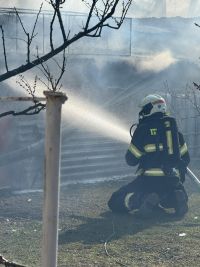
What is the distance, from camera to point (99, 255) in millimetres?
6469

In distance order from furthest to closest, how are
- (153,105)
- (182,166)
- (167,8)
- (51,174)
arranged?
(167,8), (182,166), (153,105), (51,174)

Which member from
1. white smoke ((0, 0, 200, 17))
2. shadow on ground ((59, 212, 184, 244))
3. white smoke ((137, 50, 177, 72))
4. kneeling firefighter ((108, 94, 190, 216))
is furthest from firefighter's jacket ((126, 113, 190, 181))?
white smoke ((0, 0, 200, 17))

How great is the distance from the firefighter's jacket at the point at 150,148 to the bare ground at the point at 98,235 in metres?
0.71

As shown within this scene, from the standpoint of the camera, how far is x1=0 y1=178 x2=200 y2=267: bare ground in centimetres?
635

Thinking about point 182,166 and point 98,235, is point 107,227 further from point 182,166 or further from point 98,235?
point 182,166

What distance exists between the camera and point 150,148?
842cm

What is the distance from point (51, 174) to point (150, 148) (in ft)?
17.9

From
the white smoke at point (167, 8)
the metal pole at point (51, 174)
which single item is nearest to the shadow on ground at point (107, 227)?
the metal pole at point (51, 174)

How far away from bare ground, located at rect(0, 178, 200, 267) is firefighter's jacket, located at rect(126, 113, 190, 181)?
0.71m

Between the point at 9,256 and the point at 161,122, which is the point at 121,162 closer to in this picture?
the point at 161,122

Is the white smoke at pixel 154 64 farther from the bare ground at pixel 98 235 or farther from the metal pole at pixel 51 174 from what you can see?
the metal pole at pixel 51 174

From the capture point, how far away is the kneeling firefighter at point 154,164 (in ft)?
27.6

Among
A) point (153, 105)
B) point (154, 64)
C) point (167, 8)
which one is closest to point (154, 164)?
point (153, 105)

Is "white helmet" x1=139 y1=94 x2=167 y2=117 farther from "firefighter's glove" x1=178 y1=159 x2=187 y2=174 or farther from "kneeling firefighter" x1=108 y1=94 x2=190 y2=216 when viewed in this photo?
"firefighter's glove" x1=178 y1=159 x2=187 y2=174
